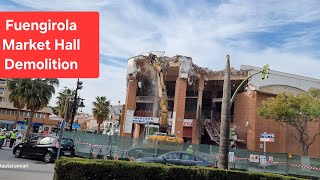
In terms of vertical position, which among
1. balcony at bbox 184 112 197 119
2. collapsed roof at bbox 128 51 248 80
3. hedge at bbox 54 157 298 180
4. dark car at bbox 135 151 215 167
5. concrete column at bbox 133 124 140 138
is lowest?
dark car at bbox 135 151 215 167

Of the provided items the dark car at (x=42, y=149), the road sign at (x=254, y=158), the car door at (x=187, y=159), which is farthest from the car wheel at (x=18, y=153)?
the road sign at (x=254, y=158)

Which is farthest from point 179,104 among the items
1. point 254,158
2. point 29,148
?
point 29,148

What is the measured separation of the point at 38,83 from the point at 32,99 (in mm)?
1775

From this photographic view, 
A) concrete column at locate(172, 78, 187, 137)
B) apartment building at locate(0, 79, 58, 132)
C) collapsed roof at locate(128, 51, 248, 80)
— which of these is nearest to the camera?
concrete column at locate(172, 78, 187, 137)

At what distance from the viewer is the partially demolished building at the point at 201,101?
4206 centimetres

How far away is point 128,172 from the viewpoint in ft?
31.7

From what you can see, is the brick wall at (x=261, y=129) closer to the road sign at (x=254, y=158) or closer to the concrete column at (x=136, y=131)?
the concrete column at (x=136, y=131)

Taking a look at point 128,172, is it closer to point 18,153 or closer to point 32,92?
point 18,153

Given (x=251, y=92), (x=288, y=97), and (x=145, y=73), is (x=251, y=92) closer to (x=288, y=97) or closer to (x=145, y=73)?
(x=288, y=97)

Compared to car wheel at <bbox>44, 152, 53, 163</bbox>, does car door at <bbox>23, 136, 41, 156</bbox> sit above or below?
above

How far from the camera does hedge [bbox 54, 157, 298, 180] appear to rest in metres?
9.00

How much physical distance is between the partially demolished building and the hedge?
2897 centimetres

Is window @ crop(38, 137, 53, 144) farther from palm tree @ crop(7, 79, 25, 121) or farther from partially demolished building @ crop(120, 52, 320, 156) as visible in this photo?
partially demolished building @ crop(120, 52, 320, 156)

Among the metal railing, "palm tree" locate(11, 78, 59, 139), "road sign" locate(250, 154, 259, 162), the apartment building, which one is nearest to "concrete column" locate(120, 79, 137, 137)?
"palm tree" locate(11, 78, 59, 139)
